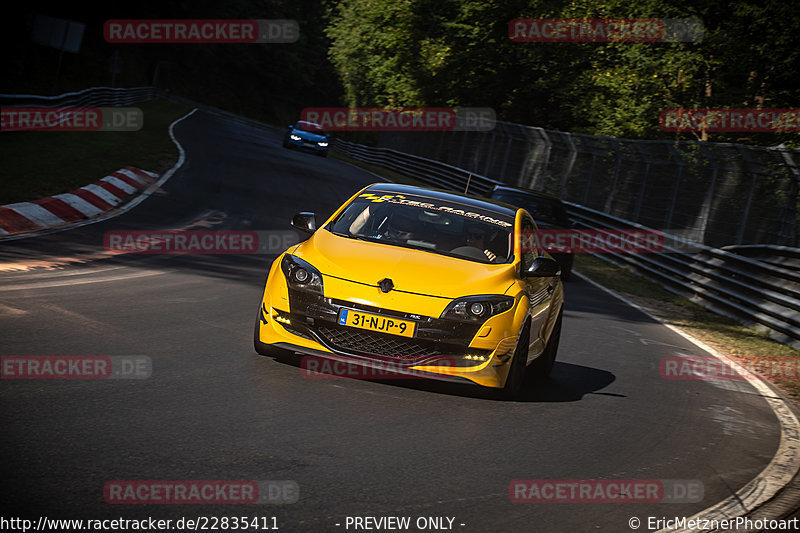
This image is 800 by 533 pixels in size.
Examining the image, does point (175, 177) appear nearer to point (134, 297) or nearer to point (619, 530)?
point (134, 297)

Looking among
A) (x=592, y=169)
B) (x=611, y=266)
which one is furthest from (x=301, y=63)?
(x=611, y=266)

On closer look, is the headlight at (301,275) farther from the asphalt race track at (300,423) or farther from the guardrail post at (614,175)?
the guardrail post at (614,175)

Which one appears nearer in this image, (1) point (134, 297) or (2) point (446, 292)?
(2) point (446, 292)

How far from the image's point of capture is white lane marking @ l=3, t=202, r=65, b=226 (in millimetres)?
13538

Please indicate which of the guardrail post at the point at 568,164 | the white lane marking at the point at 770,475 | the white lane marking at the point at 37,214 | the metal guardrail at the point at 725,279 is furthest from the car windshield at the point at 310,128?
the white lane marking at the point at 770,475

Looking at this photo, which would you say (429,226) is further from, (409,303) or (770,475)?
(770,475)

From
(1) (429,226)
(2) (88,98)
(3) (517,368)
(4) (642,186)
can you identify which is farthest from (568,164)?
(3) (517,368)

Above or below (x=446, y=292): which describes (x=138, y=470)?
below

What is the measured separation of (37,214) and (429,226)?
7.56m

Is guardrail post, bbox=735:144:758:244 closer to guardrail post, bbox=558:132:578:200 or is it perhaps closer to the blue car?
guardrail post, bbox=558:132:578:200

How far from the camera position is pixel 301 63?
302ft

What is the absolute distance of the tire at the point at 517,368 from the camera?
7395 millimetres

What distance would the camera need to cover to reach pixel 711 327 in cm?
1561

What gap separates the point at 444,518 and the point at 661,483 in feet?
5.94
